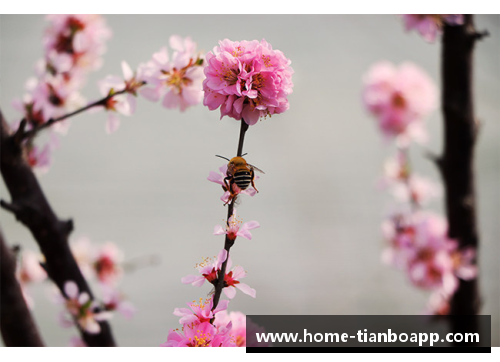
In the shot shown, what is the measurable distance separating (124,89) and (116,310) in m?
0.37

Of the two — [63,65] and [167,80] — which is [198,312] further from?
[63,65]

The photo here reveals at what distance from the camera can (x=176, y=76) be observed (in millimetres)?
581

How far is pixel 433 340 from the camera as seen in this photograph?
850 millimetres

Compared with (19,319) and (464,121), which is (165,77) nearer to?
(19,319)

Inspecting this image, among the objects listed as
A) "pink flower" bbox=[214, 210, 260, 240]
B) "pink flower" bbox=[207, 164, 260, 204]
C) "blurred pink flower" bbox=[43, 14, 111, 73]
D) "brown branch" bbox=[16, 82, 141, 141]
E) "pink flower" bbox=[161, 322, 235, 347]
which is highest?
"blurred pink flower" bbox=[43, 14, 111, 73]

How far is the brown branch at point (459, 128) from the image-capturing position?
735mm

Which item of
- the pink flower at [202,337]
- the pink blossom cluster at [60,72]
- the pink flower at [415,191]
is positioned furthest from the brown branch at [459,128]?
the pink blossom cluster at [60,72]

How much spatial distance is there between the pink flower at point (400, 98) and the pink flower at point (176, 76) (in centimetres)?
76

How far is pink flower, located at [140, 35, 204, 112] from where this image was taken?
1.86ft

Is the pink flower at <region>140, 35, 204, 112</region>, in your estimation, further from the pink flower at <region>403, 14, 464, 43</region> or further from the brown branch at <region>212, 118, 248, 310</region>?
the pink flower at <region>403, 14, 464, 43</region>

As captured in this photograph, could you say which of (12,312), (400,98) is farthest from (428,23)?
(12,312)

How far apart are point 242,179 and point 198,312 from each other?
0.44ft

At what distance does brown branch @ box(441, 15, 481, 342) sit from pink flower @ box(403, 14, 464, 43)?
0.09ft

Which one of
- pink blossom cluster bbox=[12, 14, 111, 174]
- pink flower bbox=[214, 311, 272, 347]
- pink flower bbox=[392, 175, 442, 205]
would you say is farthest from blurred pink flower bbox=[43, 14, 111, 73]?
pink flower bbox=[392, 175, 442, 205]
